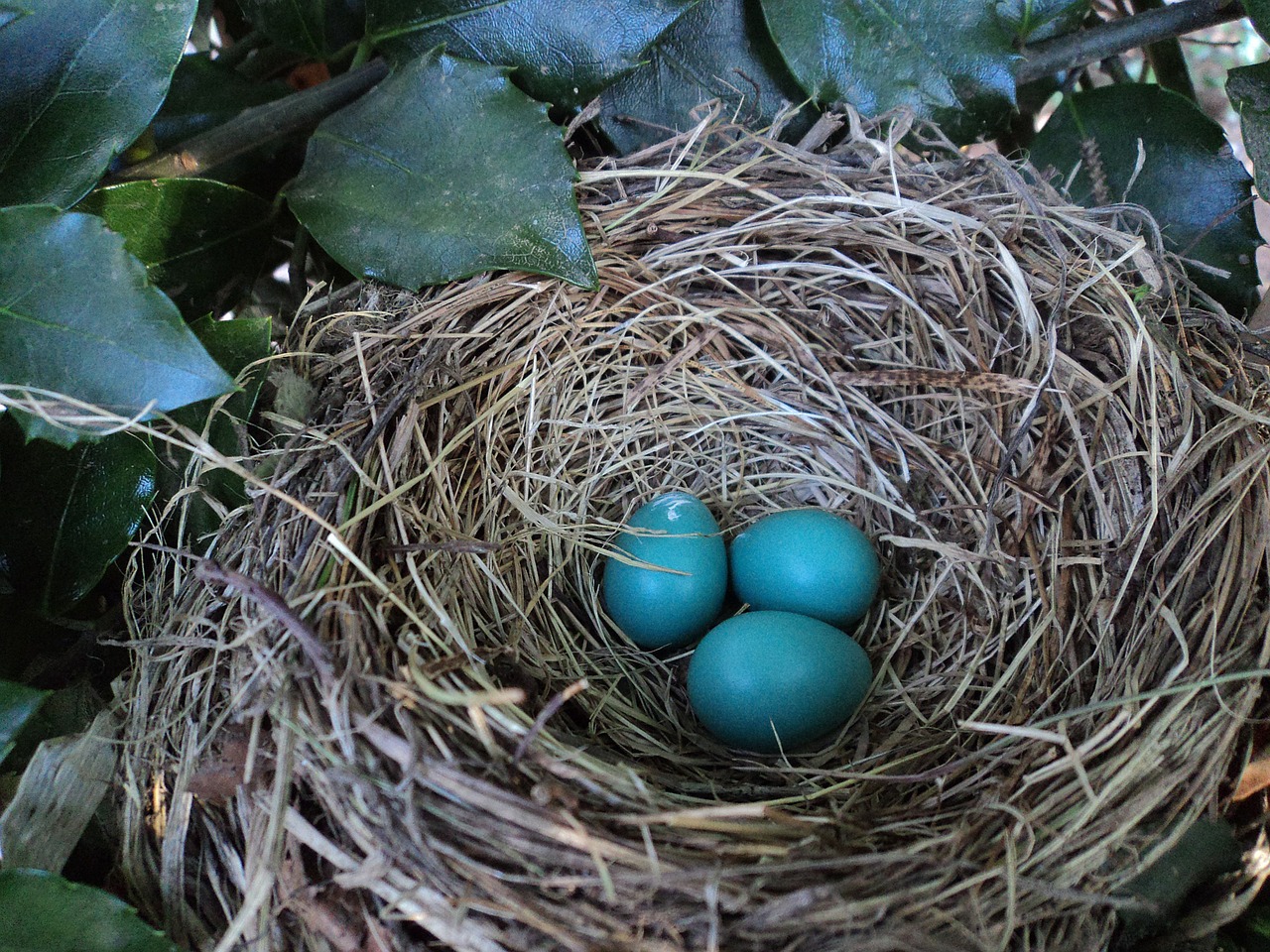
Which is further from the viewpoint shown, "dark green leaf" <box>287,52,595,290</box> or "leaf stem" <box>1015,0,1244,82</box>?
"leaf stem" <box>1015,0,1244,82</box>

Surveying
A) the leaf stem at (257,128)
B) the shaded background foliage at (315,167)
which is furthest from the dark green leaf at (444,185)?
the leaf stem at (257,128)

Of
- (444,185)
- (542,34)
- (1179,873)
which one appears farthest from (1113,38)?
(1179,873)

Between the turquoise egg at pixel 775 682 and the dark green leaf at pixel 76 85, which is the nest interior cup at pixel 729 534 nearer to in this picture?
the turquoise egg at pixel 775 682

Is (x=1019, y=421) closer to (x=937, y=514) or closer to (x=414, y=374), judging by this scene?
(x=937, y=514)

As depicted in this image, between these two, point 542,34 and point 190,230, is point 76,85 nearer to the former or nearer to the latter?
point 190,230

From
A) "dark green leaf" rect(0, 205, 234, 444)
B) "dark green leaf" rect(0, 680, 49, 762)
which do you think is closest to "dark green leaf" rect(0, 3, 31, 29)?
"dark green leaf" rect(0, 205, 234, 444)

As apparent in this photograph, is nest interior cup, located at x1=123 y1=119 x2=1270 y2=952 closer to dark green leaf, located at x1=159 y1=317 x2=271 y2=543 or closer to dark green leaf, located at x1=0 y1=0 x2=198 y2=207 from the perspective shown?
dark green leaf, located at x1=159 y1=317 x2=271 y2=543

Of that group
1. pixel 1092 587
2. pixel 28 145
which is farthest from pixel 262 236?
pixel 1092 587

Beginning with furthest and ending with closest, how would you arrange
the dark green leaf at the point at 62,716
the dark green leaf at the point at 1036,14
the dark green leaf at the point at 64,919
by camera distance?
the dark green leaf at the point at 1036,14, the dark green leaf at the point at 62,716, the dark green leaf at the point at 64,919
